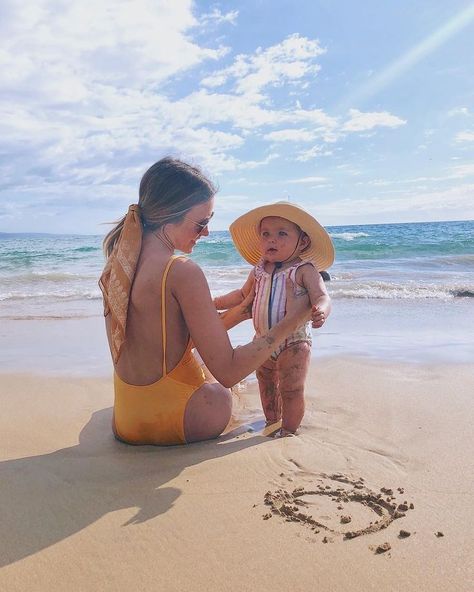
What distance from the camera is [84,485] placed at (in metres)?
2.36

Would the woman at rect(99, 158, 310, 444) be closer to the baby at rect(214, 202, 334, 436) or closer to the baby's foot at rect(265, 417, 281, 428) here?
the baby at rect(214, 202, 334, 436)

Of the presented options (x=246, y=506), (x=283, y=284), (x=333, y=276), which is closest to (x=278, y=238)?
(x=283, y=284)

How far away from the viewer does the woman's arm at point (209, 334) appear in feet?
8.38

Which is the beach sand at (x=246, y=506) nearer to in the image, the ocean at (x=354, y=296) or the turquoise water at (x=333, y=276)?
the ocean at (x=354, y=296)

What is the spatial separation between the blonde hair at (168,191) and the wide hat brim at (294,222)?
727 millimetres

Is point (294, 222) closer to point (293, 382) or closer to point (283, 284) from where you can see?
point (283, 284)

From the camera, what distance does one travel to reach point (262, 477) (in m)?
Answer: 2.37

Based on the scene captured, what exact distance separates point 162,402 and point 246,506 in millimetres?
785

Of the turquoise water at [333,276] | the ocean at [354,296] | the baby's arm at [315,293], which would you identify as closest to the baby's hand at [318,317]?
the baby's arm at [315,293]

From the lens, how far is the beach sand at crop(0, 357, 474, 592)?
1.73 meters

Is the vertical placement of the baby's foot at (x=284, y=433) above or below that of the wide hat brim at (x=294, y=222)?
below

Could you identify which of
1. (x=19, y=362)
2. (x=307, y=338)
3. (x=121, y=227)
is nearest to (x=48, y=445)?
(x=121, y=227)

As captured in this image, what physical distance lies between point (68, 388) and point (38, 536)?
2350mm

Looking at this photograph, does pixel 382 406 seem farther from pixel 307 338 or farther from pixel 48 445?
pixel 48 445
